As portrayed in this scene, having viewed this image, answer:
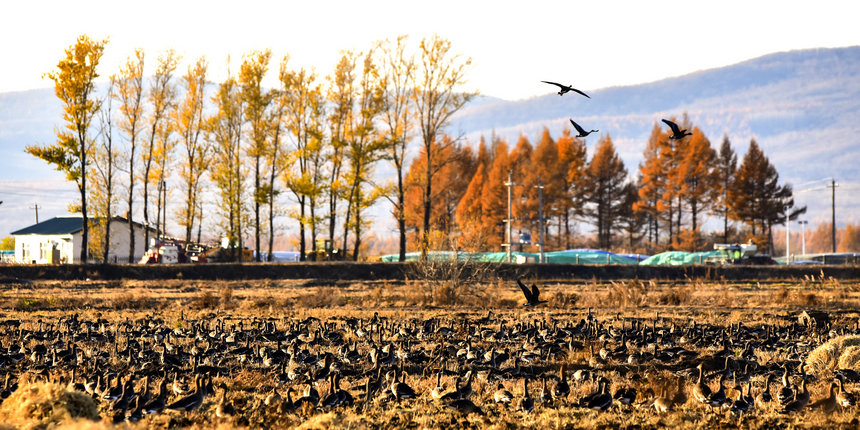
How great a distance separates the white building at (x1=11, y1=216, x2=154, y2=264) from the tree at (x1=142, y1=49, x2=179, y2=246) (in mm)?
12307

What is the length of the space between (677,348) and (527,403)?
23.3ft

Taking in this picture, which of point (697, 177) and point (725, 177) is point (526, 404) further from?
point (725, 177)

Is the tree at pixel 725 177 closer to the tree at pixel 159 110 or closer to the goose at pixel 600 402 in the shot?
the tree at pixel 159 110

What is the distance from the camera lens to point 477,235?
35.3m

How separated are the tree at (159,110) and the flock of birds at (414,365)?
36.0 metres

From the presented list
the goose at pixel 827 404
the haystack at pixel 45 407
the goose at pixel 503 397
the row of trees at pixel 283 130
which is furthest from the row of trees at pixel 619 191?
the haystack at pixel 45 407

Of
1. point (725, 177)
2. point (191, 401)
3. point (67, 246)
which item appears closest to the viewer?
point (191, 401)

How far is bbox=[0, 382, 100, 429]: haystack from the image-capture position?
10.5 meters

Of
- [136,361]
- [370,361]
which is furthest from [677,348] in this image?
[136,361]

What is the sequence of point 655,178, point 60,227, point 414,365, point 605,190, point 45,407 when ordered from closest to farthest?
point 45,407 < point 414,365 < point 60,227 < point 655,178 < point 605,190

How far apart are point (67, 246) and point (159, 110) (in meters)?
21.3

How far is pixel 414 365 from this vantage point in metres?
17.2

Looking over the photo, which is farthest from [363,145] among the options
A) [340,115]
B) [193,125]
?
[193,125]

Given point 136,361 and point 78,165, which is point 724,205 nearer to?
point 78,165
